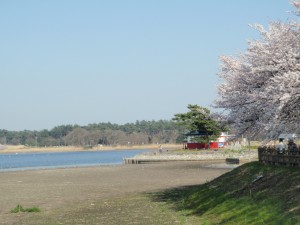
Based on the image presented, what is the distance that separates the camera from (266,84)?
2758 cm

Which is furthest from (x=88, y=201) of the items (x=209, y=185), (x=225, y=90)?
(x=225, y=90)

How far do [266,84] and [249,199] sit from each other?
713 cm

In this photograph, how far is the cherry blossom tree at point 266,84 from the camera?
78.8 feet

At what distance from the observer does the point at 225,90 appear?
105 ft

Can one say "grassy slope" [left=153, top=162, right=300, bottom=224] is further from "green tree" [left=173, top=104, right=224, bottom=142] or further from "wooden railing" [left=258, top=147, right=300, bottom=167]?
"green tree" [left=173, top=104, right=224, bottom=142]

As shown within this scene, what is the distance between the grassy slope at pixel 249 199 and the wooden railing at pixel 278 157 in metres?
0.50

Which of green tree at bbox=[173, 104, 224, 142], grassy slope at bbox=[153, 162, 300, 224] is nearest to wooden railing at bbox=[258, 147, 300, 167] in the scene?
grassy slope at bbox=[153, 162, 300, 224]

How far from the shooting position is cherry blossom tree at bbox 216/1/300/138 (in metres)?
24.0

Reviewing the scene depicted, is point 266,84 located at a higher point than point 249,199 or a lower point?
higher

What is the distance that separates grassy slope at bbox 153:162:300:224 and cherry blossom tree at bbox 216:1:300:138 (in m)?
2.58

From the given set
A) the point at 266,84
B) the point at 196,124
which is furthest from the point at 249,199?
the point at 196,124

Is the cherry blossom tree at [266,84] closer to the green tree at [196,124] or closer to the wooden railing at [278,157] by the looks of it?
the wooden railing at [278,157]

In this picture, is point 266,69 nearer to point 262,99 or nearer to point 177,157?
point 262,99

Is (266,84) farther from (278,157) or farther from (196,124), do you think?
(196,124)
